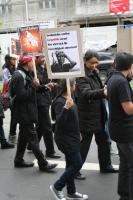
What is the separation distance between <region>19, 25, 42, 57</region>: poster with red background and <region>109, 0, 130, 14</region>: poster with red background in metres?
21.4

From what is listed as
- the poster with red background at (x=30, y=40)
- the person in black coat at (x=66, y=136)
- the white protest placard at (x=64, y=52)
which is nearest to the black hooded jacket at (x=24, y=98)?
→ the poster with red background at (x=30, y=40)

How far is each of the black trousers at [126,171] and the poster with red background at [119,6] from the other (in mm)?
23889

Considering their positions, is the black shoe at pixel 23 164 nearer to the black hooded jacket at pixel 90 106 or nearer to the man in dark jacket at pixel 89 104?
the man in dark jacket at pixel 89 104

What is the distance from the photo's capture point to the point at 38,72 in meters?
6.99

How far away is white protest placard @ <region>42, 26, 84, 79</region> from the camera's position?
495 centimetres

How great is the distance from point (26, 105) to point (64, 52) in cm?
150

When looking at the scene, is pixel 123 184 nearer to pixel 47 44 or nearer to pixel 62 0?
pixel 47 44

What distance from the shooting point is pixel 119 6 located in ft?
92.4

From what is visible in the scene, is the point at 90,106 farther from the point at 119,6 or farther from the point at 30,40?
the point at 119,6

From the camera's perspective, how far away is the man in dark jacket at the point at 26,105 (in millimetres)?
6219

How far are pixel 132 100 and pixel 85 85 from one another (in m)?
1.18

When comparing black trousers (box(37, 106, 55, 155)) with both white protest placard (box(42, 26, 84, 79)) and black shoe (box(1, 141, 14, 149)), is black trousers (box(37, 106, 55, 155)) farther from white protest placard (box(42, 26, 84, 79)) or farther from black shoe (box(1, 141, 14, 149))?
white protest placard (box(42, 26, 84, 79))

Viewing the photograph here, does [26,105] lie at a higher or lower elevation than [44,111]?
higher

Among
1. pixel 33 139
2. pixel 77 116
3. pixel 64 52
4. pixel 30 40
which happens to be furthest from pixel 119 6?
pixel 77 116
